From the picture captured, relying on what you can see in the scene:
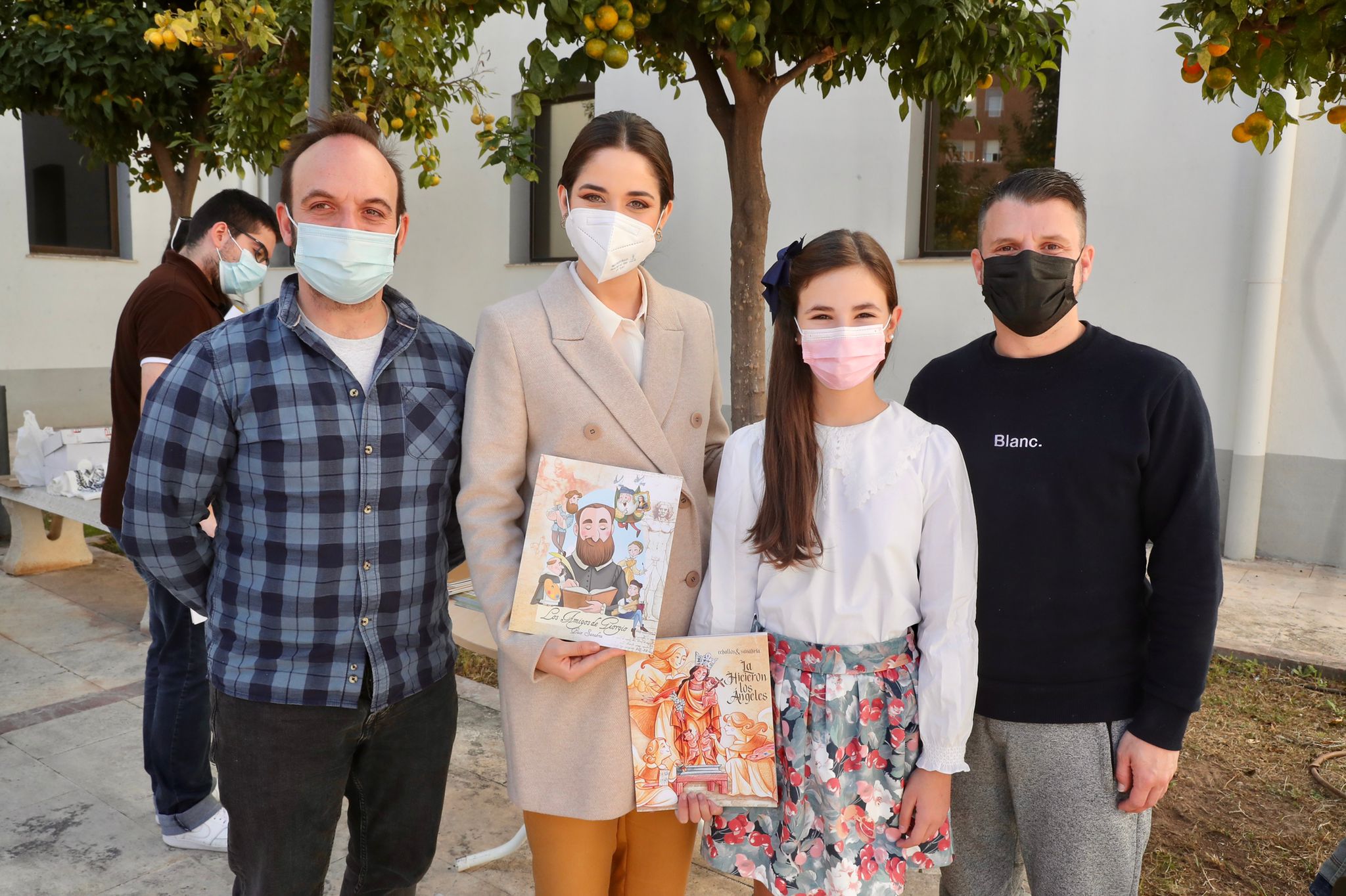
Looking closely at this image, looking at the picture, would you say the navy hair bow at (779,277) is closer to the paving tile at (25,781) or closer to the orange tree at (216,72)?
the orange tree at (216,72)

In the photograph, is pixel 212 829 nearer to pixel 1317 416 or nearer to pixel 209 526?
pixel 209 526

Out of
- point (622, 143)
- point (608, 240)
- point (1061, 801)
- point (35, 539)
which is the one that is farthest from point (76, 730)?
point (1061, 801)

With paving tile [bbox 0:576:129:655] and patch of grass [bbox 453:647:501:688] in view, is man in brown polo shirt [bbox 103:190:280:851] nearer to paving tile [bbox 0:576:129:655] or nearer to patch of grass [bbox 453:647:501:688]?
patch of grass [bbox 453:647:501:688]

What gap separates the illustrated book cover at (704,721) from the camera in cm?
183

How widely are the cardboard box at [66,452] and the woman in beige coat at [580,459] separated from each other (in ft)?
16.4

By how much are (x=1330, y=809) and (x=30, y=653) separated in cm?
591

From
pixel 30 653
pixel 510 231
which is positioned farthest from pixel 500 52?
pixel 30 653

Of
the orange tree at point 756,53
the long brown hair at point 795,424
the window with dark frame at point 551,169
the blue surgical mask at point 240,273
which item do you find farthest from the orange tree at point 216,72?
the window with dark frame at point 551,169

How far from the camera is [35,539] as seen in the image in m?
6.37

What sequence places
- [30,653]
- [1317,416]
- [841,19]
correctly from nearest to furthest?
1. [841,19]
2. [30,653]
3. [1317,416]

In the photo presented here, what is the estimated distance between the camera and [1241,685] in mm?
4473

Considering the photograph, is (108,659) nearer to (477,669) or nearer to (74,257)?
(477,669)

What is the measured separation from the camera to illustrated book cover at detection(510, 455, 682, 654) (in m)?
1.84

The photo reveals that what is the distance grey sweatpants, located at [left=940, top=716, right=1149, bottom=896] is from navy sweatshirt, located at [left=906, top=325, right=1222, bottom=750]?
0.15 feet
